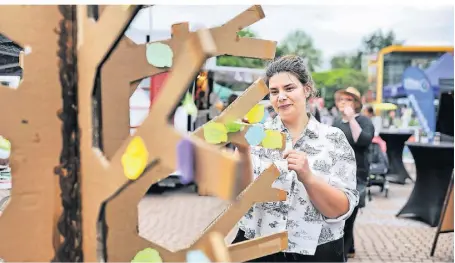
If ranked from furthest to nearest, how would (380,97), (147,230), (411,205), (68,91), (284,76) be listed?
(380,97) → (411,205) → (147,230) → (284,76) → (68,91)

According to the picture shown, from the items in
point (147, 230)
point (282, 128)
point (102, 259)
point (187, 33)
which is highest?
point (187, 33)

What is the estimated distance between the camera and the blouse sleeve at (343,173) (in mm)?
1721

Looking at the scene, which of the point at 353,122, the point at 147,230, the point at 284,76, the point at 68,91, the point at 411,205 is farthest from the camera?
the point at 411,205

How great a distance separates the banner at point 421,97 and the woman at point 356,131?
9.19 metres

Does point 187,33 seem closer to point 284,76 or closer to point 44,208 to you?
point 44,208

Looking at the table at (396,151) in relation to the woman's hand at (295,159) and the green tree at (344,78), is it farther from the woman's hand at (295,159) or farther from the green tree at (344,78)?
the green tree at (344,78)

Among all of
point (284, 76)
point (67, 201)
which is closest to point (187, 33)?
→ point (67, 201)

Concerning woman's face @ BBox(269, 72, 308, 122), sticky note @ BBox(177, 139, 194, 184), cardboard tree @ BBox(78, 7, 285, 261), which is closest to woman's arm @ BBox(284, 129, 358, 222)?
woman's face @ BBox(269, 72, 308, 122)

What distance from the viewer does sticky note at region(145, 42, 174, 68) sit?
94 cm

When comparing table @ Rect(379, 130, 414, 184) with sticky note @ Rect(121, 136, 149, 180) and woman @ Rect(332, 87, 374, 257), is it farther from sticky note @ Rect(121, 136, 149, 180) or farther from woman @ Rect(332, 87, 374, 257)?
sticky note @ Rect(121, 136, 149, 180)

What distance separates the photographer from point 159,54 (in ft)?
3.09

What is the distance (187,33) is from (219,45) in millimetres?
71

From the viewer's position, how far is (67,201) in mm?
930

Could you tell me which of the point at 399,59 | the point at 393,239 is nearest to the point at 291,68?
the point at 393,239
